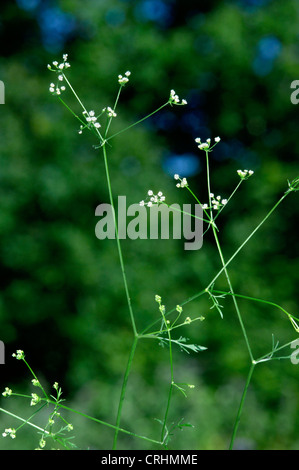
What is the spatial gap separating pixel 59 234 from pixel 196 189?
1.76 m

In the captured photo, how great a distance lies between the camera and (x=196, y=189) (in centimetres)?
642

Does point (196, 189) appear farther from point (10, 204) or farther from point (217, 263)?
point (10, 204)

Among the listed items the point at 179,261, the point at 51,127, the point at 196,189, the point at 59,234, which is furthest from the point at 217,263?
the point at 51,127

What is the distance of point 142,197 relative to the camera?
17.6 feet

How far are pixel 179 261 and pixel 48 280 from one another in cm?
128

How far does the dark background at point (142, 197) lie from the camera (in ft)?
17.4

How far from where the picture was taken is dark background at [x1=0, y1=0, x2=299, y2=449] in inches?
209
